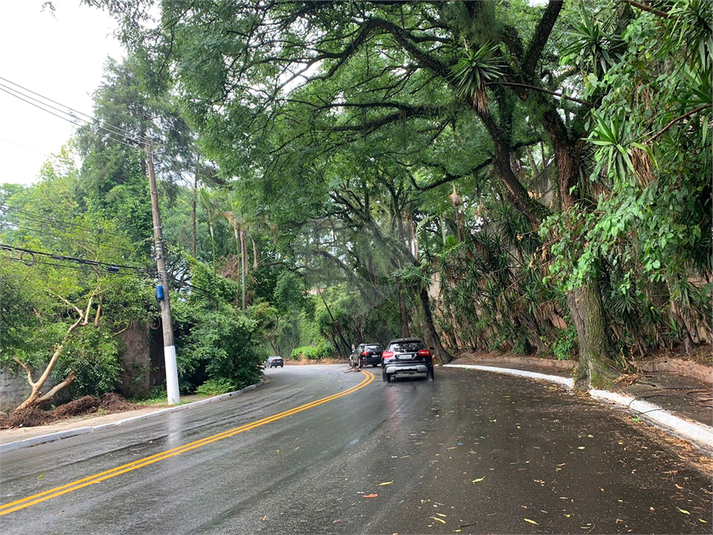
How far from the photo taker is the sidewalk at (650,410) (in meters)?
6.76

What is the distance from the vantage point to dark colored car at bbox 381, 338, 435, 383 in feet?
55.6

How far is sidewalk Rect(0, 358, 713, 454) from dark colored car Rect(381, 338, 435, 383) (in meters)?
3.59

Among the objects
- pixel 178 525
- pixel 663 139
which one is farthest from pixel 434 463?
pixel 663 139

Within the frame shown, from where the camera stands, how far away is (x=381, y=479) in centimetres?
530

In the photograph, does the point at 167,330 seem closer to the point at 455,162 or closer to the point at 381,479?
the point at 455,162

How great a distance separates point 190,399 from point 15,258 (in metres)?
7.91

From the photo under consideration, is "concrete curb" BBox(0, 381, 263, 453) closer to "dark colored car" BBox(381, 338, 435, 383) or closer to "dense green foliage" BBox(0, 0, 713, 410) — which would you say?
"dense green foliage" BBox(0, 0, 713, 410)

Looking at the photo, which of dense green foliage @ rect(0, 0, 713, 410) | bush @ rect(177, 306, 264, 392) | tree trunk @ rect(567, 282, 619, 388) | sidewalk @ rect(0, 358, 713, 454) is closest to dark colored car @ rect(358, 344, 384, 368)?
dense green foliage @ rect(0, 0, 713, 410)

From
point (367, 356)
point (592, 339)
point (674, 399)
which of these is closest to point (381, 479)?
point (674, 399)

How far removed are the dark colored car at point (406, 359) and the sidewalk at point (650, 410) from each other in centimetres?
359

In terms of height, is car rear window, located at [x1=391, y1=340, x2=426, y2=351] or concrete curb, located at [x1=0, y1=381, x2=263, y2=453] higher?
car rear window, located at [x1=391, y1=340, x2=426, y2=351]

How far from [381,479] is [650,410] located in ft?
17.8

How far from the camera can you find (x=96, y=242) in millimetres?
17125

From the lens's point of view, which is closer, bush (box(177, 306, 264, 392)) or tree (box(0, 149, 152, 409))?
tree (box(0, 149, 152, 409))
